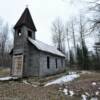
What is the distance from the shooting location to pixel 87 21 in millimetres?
13117

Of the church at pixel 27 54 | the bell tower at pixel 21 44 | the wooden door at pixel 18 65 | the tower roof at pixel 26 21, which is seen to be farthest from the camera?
the tower roof at pixel 26 21

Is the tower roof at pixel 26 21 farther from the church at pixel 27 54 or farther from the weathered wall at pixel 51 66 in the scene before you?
the weathered wall at pixel 51 66

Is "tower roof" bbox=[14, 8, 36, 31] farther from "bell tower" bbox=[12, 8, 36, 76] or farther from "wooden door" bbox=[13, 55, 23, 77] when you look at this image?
"wooden door" bbox=[13, 55, 23, 77]

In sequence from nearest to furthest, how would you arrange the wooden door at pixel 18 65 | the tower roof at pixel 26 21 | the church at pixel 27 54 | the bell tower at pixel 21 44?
the church at pixel 27 54, the wooden door at pixel 18 65, the bell tower at pixel 21 44, the tower roof at pixel 26 21

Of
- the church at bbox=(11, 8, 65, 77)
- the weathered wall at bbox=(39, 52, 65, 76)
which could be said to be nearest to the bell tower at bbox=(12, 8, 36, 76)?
the church at bbox=(11, 8, 65, 77)

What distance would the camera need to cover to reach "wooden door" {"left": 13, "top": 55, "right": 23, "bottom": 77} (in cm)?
1775

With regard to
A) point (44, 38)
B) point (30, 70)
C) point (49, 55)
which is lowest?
point (30, 70)

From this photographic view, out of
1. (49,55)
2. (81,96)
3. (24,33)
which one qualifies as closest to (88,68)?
(49,55)

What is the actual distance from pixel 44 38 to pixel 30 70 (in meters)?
37.9

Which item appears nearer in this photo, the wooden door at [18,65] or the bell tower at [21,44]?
the wooden door at [18,65]

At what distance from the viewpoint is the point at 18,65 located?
1814 cm

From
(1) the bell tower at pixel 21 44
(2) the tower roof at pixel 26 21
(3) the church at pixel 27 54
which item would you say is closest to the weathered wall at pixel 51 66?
(3) the church at pixel 27 54

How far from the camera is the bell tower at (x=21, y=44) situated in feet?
58.6

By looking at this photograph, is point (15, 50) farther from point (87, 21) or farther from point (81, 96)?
point (81, 96)
